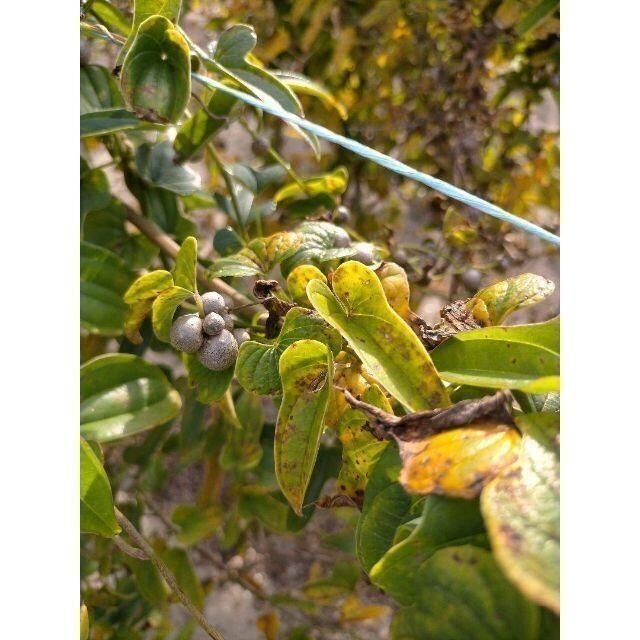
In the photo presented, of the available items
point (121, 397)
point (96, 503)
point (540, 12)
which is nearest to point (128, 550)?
point (96, 503)

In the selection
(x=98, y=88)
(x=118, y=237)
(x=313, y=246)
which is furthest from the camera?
(x=118, y=237)

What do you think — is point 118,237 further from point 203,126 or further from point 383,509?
point 383,509

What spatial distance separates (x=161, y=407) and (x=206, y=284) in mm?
118

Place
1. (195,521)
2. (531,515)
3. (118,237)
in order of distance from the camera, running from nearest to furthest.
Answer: (531,515) < (118,237) < (195,521)

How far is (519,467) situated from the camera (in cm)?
32

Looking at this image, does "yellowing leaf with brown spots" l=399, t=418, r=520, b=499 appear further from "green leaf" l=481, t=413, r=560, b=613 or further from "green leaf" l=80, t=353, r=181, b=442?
"green leaf" l=80, t=353, r=181, b=442

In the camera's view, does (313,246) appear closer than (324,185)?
Yes

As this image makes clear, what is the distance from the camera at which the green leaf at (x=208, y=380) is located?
0.57m

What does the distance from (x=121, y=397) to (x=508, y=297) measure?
333 millimetres

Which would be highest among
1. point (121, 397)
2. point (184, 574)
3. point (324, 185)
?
point (324, 185)

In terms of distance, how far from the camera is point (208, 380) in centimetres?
57

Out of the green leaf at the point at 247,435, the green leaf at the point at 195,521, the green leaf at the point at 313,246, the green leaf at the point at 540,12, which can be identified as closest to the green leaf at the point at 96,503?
the green leaf at the point at 313,246

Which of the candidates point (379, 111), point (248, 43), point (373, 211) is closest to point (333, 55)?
point (379, 111)

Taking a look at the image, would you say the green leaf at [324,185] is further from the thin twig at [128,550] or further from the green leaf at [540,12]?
the thin twig at [128,550]
